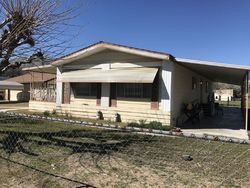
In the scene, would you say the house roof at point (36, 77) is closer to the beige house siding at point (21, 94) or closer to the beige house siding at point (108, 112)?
the beige house siding at point (21, 94)

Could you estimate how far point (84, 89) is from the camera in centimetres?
1499

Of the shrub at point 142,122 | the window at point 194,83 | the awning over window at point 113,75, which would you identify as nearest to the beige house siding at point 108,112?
the shrub at point 142,122

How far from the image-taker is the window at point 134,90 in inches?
500

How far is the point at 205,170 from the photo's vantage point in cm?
494

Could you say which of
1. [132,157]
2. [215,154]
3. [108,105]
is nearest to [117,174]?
[132,157]

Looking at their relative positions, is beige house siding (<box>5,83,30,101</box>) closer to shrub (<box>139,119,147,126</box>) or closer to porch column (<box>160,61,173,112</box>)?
shrub (<box>139,119,147,126</box>)

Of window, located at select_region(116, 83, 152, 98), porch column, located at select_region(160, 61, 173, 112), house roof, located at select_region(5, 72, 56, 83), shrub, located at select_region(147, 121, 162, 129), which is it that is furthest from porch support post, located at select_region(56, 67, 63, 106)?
house roof, located at select_region(5, 72, 56, 83)

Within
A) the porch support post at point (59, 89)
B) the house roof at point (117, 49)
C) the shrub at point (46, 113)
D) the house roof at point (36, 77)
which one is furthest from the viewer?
the house roof at point (36, 77)

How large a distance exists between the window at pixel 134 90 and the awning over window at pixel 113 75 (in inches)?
32.9

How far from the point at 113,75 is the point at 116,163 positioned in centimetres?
816

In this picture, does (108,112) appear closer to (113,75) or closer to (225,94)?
(113,75)

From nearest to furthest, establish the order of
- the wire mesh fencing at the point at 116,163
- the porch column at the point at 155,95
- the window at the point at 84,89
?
the wire mesh fencing at the point at 116,163
the porch column at the point at 155,95
the window at the point at 84,89

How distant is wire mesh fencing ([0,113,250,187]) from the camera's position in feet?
13.6

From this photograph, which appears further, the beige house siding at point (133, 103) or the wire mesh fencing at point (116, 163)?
the beige house siding at point (133, 103)
